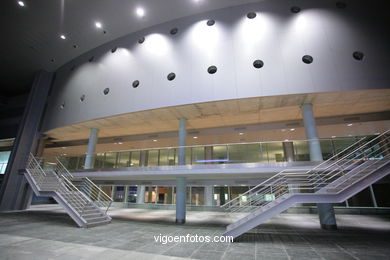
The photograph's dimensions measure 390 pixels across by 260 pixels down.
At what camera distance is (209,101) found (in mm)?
10180

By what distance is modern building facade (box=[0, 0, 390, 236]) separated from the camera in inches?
364

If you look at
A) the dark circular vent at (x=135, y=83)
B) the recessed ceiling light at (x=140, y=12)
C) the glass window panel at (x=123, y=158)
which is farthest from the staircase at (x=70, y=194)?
the recessed ceiling light at (x=140, y=12)

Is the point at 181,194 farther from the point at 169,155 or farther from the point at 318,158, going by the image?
the point at 318,158

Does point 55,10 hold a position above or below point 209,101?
above

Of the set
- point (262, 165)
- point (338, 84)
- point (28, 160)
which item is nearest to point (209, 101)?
point (262, 165)

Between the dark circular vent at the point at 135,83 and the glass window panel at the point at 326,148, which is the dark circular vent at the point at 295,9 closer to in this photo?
the glass window panel at the point at 326,148

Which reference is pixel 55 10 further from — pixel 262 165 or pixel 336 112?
pixel 336 112

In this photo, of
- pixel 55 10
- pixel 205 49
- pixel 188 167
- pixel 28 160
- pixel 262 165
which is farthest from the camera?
pixel 28 160

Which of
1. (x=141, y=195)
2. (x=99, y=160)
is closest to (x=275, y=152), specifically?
(x=99, y=160)

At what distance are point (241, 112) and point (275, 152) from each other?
→ 3401 mm

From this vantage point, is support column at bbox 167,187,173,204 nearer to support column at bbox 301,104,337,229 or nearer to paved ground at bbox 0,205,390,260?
paved ground at bbox 0,205,390,260

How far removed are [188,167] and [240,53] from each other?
7007 mm

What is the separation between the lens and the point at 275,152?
942cm

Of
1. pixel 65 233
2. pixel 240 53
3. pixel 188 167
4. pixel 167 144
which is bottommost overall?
pixel 65 233
